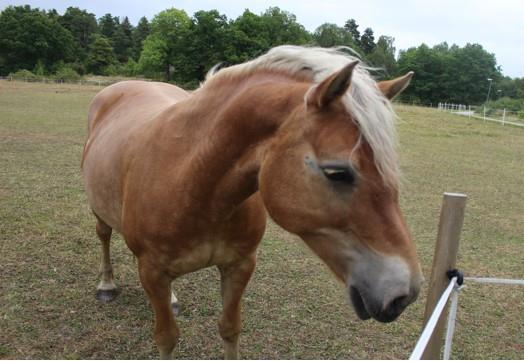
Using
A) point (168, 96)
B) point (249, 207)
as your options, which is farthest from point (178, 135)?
point (168, 96)

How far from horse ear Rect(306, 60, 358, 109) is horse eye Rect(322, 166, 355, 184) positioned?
0.25 meters

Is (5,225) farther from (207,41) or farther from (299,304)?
(207,41)

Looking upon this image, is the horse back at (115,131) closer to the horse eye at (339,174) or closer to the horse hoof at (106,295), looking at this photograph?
the horse hoof at (106,295)

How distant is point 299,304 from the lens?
391 centimetres

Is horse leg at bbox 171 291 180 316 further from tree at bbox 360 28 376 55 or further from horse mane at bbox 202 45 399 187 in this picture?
tree at bbox 360 28 376 55

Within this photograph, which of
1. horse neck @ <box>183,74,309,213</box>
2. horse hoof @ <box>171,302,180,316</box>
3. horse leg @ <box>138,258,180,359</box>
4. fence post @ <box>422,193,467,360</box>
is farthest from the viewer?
horse hoof @ <box>171,302,180,316</box>

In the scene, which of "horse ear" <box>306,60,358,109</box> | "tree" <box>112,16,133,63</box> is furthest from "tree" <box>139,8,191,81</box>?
"horse ear" <box>306,60,358,109</box>

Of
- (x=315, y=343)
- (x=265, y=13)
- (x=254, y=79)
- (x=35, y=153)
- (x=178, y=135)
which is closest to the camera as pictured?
(x=254, y=79)

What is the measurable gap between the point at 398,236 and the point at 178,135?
4.28 ft

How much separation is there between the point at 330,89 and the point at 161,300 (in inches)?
69.1

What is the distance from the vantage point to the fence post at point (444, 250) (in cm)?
195

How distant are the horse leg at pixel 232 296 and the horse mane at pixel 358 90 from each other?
120 centimetres

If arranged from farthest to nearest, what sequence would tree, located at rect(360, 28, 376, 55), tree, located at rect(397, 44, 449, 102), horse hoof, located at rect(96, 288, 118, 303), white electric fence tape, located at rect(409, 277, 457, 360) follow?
tree, located at rect(360, 28, 376, 55) → tree, located at rect(397, 44, 449, 102) → horse hoof, located at rect(96, 288, 118, 303) → white electric fence tape, located at rect(409, 277, 457, 360)

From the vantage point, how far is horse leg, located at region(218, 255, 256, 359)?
8.50 ft
